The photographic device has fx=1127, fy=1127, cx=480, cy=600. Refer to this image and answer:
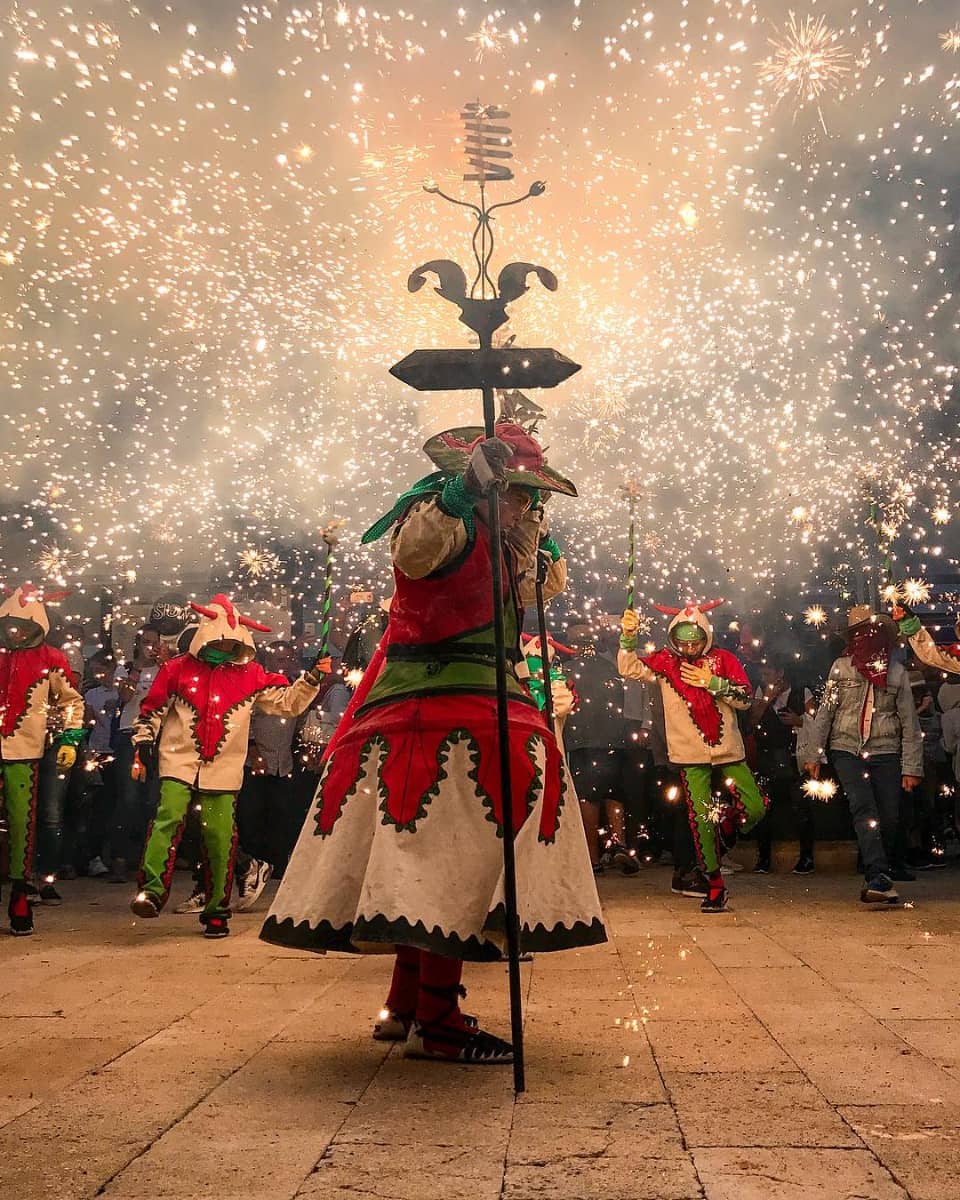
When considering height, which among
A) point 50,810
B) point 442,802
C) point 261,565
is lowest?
point 442,802

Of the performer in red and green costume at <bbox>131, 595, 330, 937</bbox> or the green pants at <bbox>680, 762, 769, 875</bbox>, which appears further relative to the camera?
the green pants at <bbox>680, 762, 769, 875</bbox>

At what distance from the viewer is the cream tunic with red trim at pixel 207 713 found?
7684 mm

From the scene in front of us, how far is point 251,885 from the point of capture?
921 cm

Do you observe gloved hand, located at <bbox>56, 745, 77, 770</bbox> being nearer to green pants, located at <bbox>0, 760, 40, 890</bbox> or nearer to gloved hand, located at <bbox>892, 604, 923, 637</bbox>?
green pants, located at <bbox>0, 760, 40, 890</bbox>

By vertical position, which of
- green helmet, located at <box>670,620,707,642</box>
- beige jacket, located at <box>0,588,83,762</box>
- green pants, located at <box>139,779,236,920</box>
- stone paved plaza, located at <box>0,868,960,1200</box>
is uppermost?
green helmet, located at <box>670,620,707,642</box>

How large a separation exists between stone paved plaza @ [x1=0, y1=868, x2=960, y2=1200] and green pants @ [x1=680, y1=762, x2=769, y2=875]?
1921mm

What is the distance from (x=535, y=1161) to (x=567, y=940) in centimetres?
109

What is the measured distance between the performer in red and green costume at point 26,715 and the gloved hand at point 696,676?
4.56 meters

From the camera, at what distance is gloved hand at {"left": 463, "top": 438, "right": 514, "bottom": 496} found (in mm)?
3623

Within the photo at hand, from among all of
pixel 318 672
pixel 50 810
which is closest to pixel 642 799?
pixel 318 672

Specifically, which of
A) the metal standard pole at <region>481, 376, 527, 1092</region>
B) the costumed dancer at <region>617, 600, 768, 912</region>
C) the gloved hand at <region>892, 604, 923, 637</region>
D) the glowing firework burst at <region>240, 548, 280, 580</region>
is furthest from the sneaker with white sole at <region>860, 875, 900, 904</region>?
the glowing firework burst at <region>240, 548, 280, 580</region>

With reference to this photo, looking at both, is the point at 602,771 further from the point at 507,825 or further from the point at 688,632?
the point at 507,825

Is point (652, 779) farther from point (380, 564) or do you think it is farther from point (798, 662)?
point (380, 564)

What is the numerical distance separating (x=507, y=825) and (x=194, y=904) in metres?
6.17
